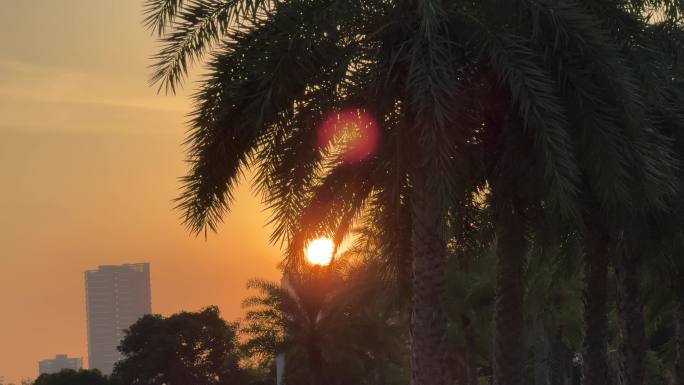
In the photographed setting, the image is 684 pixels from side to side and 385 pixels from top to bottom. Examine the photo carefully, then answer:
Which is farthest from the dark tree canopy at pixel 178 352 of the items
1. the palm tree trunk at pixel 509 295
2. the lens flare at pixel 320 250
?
the palm tree trunk at pixel 509 295

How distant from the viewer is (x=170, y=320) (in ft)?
310

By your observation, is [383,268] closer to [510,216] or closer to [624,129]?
[510,216]

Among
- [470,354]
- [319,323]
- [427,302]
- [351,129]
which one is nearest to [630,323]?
[427,302]

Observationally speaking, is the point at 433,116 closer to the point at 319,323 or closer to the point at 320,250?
the point at 320,250

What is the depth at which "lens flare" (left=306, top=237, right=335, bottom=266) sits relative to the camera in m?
20.0

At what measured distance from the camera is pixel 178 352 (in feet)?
305

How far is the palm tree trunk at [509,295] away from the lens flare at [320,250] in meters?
3.11

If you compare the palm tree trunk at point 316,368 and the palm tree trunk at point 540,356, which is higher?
the palm tree trunk at point 316,368

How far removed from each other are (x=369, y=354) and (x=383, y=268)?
127ft

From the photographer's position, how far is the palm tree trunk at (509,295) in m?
20.8

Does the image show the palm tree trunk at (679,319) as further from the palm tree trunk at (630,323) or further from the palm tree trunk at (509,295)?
the palm tree trunk at (509,295)

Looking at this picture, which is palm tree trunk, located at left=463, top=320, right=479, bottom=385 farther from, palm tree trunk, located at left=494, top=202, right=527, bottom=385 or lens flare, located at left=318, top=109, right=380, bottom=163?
lens flare, located at left=318, top=109, right=380, bottom=163

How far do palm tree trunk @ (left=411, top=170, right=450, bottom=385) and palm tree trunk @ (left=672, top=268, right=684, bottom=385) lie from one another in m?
10.9

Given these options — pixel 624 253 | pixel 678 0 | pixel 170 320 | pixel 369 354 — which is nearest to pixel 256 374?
pixel 170 320
